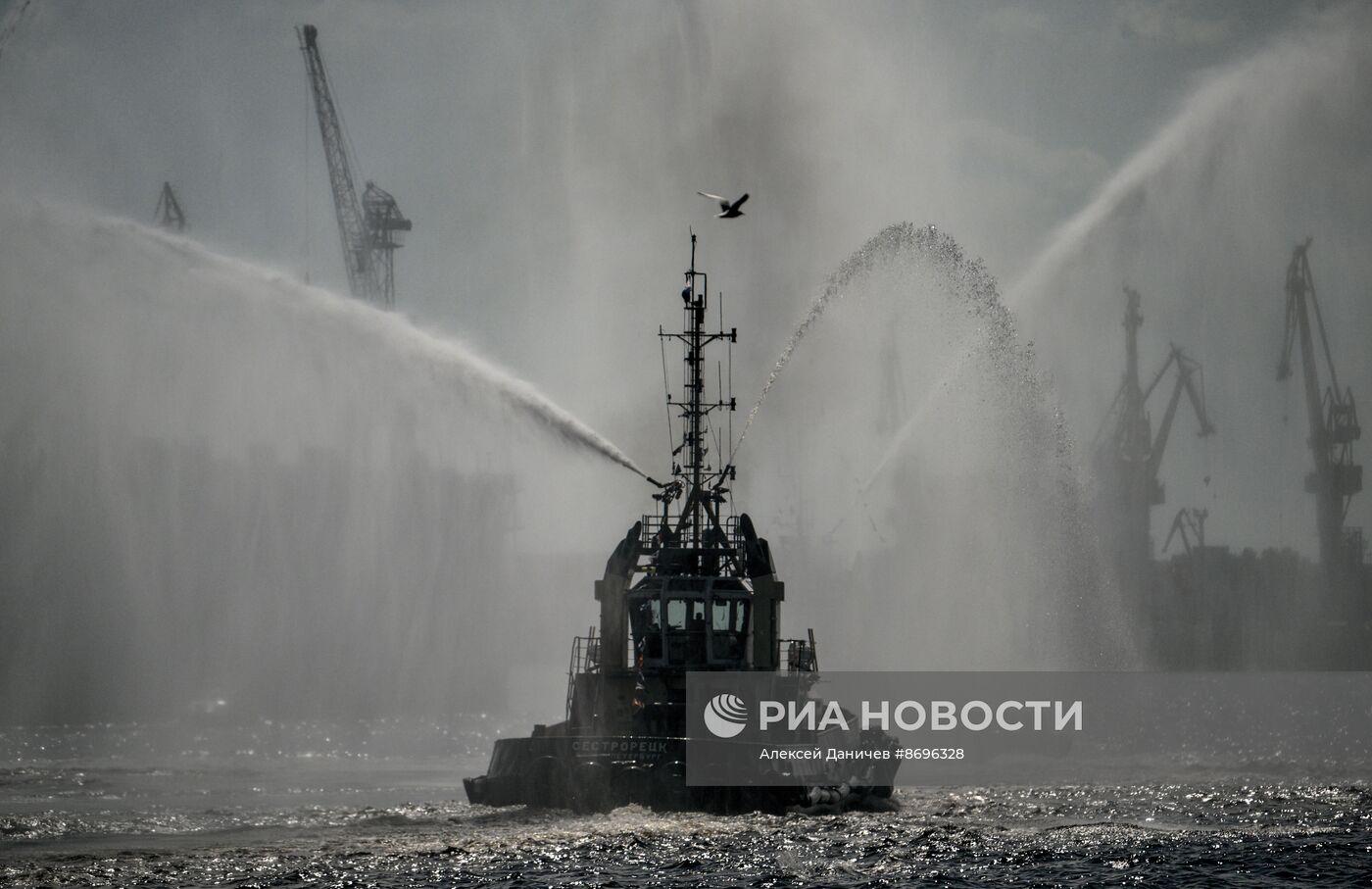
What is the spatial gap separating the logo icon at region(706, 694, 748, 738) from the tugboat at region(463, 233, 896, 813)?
1.13 meters

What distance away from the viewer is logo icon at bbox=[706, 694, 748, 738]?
49.2 metres

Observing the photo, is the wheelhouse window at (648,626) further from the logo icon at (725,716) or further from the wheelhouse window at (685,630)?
the logo icon at (725,716)

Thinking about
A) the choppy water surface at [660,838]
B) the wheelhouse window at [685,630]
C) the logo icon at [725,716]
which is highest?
the wheelhouse window at [685,630]

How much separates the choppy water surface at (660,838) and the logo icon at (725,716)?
344cm

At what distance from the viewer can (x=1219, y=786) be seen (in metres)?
60.1

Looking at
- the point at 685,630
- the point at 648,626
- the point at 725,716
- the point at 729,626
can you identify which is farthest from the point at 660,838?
the point at 729,626

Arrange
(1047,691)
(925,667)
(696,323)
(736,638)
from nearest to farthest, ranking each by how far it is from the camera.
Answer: (736,638) < (696,323) < (925,667) < (1047,691)

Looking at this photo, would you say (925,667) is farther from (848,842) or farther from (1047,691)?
(848,842)

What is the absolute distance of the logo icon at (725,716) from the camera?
4925cm

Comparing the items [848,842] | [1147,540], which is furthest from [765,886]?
[1147,540]

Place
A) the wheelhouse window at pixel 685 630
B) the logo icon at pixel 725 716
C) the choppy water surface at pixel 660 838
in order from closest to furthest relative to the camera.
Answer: the choppy water surface at pixel 660 838 < the logo icon at pixel 725 716 < the wheelhouse window at pixel 685 630

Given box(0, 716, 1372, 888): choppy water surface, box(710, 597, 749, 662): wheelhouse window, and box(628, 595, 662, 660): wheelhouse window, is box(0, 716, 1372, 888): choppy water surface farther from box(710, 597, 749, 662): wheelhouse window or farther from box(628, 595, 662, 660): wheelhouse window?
box(710, 597, 749, 662): wheelhouse window

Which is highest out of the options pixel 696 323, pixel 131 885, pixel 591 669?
pixel 696 323

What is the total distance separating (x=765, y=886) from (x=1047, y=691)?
10230cm
